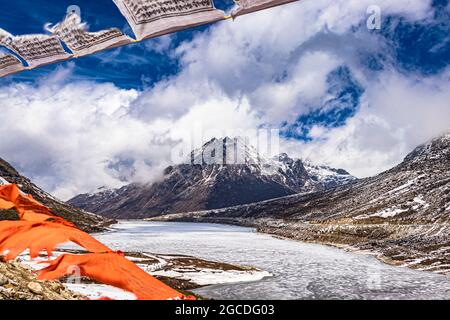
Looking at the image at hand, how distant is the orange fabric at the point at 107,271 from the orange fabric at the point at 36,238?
23cm

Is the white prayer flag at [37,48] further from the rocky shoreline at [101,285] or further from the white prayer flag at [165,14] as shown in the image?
the rocky shoreline at [101,285]

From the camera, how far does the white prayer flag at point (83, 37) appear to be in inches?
198

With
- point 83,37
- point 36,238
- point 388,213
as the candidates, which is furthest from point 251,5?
point 388,213

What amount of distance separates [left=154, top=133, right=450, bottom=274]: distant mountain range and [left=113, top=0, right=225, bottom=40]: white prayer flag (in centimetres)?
5088

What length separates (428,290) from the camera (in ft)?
107

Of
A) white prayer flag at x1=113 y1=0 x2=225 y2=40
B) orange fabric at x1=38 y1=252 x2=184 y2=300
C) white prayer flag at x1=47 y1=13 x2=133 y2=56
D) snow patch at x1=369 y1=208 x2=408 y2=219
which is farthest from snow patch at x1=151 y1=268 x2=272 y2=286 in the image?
snow patch at x1=369 y1=208 x2=408 y2=219

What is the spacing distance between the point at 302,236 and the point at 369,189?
6880cm

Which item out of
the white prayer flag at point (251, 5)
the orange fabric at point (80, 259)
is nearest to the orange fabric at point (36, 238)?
the orange fabric at point (80, 259)

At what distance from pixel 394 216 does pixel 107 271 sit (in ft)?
385

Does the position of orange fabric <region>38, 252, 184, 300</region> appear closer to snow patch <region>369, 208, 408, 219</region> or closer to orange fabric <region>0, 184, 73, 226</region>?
orange fabric <region>0, 184, 73, 226</region>

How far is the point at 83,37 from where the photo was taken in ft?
17.5
